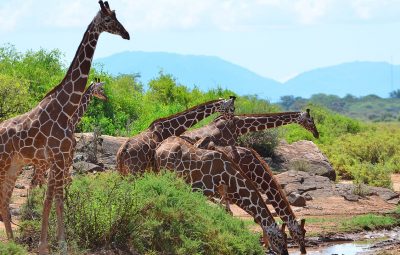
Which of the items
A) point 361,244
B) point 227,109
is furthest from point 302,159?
point 361,244

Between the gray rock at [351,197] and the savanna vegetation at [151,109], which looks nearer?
the gray rock at [351,197]

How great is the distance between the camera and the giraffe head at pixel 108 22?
1308cm

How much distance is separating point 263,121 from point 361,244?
3146 millimetres

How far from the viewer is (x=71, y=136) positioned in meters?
12.9

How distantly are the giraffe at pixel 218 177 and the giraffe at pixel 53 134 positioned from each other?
292cm

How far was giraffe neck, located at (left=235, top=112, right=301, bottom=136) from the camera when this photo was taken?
1881 centimetres

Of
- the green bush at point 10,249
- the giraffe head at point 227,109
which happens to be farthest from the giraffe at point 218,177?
the green bush at point 10,249

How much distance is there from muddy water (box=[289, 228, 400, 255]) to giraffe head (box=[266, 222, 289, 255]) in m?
0.74

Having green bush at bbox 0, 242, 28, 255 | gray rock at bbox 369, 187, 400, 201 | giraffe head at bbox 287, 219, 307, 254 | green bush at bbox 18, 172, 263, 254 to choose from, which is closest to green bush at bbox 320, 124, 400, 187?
gray rock at bbox 369, 187, 400, 201

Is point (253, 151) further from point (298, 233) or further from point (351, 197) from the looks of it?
point (351, 197)

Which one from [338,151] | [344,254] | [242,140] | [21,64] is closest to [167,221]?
[344,254]

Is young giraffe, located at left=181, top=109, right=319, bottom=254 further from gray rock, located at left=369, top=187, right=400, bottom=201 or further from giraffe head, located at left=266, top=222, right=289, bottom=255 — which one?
gray rock, located at left=369, top=187, right=400, bottom=201

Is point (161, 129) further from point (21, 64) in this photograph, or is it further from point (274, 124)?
point (21, 64)

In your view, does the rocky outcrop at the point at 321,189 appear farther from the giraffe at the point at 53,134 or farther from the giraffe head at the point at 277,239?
the giraffe at the point at 53,134
